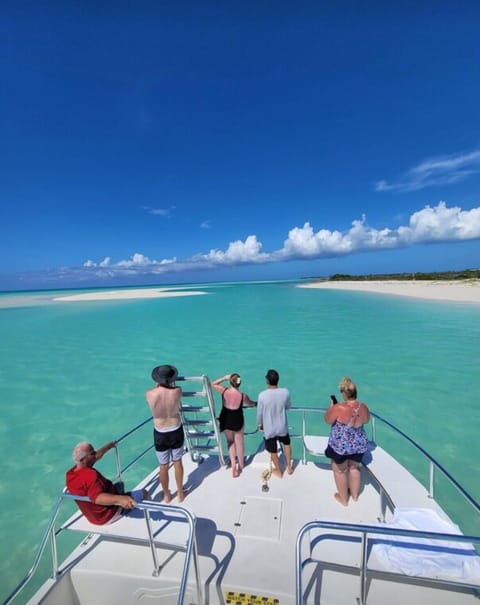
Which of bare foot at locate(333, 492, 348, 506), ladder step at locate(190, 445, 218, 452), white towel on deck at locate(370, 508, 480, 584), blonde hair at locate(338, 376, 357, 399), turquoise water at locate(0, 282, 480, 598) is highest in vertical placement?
blonde hair at locate(338, 376, 357, 399)

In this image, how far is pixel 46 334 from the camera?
69.9 ft

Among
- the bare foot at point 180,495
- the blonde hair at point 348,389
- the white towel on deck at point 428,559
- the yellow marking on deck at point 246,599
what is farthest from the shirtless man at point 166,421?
the white towel on deck at point 428,559

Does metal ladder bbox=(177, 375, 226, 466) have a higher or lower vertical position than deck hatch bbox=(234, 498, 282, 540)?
higher

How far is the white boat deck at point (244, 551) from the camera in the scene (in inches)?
109

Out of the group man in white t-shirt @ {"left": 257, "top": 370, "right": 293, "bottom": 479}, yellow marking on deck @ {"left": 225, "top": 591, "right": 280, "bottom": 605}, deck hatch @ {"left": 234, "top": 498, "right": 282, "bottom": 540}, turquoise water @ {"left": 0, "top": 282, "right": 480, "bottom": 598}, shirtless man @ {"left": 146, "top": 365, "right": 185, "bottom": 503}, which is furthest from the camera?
turquoise water @ {"left": 0, "top": 282, "right": 480, "bottom": 598}

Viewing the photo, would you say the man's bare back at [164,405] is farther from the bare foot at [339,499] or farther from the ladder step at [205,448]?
the bare foot at [339,499]

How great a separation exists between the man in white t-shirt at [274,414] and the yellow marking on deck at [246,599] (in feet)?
5.51

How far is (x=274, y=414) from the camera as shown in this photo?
4.20 metres

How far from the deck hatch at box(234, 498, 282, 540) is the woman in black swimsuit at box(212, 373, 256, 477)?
2.09 feet

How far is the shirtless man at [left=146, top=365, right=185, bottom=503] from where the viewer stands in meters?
3.75

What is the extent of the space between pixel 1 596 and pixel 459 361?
50.8ft

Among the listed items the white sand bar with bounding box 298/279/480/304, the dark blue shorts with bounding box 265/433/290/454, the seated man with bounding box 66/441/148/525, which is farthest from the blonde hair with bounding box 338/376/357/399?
the white sand bar with bounding box 298/279/480/304

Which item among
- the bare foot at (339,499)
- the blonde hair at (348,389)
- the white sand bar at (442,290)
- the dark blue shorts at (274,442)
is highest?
the blonde hair at (348,389)

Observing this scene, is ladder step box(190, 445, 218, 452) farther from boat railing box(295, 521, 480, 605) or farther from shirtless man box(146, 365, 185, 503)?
boat railing box(295, 521, 480, 605)
